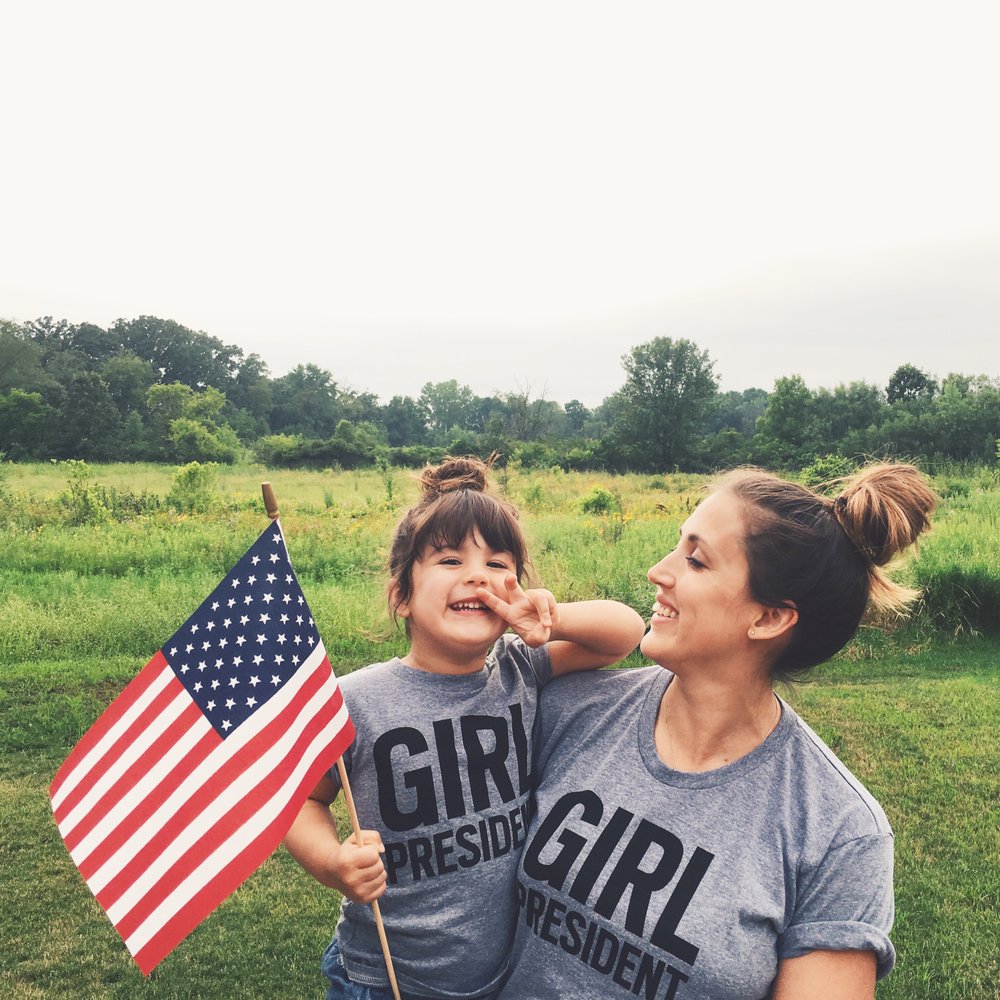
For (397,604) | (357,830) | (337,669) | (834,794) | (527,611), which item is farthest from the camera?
(337,669)

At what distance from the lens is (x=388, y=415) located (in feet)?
168

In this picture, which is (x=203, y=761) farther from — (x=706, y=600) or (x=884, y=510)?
(x=884, y=510)

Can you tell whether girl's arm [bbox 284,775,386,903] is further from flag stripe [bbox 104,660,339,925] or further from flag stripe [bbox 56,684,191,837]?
flag stripe [bbox 56,684,191,837]

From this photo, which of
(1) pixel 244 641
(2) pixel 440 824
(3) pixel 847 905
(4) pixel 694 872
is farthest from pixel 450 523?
(3) pixel 847 905

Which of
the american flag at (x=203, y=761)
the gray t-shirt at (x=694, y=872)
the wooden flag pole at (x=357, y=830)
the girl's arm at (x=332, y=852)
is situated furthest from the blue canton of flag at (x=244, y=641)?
the gray t-shirt at (x=694, y=872)

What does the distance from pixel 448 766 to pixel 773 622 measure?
0.71 meters

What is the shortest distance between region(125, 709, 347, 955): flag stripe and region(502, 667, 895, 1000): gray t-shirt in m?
0.47

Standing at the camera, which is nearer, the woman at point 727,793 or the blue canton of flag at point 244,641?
the woman at point 727,793

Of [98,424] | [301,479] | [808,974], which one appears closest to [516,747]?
[808,974]

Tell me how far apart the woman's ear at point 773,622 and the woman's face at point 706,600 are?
1 cm

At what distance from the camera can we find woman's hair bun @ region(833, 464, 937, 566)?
1695 millimetres

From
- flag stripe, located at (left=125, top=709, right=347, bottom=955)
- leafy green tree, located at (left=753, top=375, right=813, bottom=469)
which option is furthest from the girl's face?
leafy green tree, located at (left=753, top=375, right=813, bottom=469)

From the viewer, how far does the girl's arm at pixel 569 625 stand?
183 centimetres

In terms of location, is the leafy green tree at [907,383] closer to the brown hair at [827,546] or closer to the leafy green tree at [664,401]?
the leafy green tree at [664,401]
